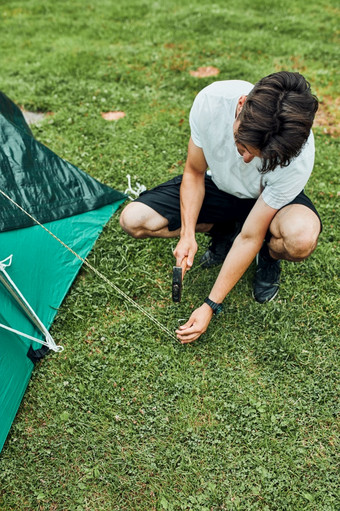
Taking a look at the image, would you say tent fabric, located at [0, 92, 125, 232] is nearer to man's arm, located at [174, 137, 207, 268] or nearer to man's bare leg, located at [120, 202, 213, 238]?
man's bare leg, located at [120, 202, 213, 238]

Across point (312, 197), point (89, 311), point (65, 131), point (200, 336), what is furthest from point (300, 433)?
point (65, 131)

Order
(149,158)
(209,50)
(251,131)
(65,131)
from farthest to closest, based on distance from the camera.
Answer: (209,50), (65,131), (149,158), (251,131)

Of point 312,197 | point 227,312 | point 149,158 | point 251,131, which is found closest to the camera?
point 251,131

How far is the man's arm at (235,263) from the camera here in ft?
7.45

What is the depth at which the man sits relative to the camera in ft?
5.86

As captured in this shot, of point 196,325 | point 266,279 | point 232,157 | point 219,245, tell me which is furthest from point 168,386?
point 232,157

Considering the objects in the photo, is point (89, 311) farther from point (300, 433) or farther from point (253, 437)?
point (300, 433)

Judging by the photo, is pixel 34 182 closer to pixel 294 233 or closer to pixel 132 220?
pixel 132 220

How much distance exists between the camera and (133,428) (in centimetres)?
218

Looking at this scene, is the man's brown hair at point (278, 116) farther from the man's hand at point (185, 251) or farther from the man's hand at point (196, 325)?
the man's hand at point (196, 325)

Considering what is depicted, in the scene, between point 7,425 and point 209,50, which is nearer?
point 7,425

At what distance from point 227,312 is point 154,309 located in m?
0.44

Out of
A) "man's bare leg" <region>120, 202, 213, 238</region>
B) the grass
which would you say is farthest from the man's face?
the grass

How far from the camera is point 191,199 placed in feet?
8.12
